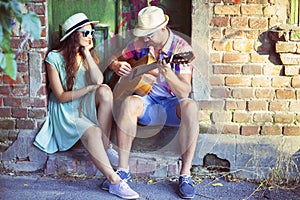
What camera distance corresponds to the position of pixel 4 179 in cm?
409

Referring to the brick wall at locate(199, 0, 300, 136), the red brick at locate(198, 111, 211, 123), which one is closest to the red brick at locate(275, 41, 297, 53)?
the brick wall at locate(199, 0, 300, 136)

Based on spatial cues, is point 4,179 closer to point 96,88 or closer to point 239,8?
point 96,88

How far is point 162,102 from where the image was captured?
13.5 ft

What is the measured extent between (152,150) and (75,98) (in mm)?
813

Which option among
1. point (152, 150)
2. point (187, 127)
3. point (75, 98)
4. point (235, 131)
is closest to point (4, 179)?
point (75, 98)

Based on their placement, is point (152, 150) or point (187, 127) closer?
point (187, 127)

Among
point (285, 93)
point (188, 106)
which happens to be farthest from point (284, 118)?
point (188, 106)

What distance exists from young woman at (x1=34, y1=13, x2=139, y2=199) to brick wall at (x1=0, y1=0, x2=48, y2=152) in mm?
89

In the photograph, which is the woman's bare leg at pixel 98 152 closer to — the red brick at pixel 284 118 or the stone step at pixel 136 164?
the stone step at pixel 136 164

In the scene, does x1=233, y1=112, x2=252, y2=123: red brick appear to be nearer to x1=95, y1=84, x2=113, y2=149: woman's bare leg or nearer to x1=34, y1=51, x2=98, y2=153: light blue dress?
x1=95, y1=84, x2=113, y2=149: woman's bare leg

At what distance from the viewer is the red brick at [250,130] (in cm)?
423

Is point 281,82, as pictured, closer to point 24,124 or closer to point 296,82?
point 296,82

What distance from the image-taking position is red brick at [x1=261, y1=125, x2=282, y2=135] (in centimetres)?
421

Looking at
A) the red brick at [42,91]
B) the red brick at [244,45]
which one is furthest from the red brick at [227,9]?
the red brick at [42,91]
